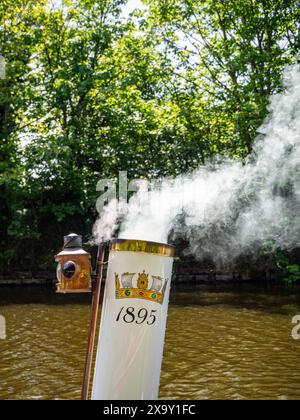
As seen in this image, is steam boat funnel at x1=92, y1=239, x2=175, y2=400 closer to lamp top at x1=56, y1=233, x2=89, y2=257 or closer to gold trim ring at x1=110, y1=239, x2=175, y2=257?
gold trim ring at x1=110, y1=239, x2=175, y2=257

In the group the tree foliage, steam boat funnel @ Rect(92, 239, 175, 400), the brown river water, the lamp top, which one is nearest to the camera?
steam boat funnel @ Rect(92, 239, 175, 400)

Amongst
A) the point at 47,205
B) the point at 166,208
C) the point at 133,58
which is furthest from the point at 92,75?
the point at 166,208

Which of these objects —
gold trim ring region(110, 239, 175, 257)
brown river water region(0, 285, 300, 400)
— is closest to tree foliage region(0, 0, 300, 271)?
brown river water region(0, 285, 300, 400)

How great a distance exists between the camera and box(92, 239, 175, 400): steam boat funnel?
12.1 ft

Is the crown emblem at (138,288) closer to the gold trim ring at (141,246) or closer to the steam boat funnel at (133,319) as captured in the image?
the steam boat funnel at (133,319)

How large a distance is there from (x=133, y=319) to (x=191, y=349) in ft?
16.9

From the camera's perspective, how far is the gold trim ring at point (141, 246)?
3699 mm

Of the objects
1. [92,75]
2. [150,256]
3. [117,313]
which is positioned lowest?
[117,313]

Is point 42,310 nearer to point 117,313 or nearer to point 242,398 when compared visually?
point 242,398

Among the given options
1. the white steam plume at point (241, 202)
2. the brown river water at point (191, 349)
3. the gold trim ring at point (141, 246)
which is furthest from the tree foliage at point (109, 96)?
the gold trim ring at point (141, 246)

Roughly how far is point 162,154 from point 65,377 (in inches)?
602

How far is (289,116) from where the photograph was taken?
12.3 meters

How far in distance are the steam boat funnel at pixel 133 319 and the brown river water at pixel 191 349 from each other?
8.15 feet

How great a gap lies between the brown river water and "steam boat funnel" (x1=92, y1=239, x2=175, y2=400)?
2.48 m
